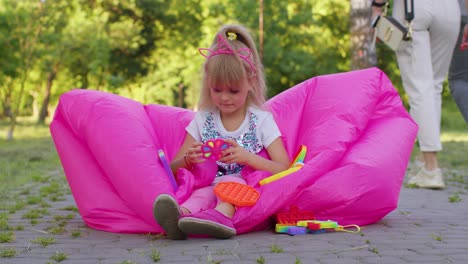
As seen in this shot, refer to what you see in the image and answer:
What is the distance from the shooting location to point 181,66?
31.7 meters

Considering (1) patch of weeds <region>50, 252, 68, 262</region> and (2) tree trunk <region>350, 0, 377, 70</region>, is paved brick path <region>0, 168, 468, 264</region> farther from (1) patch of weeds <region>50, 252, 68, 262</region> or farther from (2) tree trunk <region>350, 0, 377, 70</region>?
(2) tree trunk <region>350, 0, 377, 70</region>

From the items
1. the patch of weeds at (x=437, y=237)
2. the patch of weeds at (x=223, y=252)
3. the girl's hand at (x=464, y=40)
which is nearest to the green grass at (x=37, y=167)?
the girl's hand at (x=464, y=40)

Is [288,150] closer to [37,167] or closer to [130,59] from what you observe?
[37,167]

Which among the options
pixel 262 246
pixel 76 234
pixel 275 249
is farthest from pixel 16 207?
pixel 275 249

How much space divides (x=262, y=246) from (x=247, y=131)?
1.01m

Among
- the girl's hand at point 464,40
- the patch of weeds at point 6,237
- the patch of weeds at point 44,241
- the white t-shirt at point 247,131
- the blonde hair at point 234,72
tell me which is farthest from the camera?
the girl's hand at point 464,40

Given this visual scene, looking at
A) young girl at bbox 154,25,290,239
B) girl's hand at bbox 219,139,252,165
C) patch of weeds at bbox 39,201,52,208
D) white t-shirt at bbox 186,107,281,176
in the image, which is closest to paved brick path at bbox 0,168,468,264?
young girl at bbox 154,25,290,239

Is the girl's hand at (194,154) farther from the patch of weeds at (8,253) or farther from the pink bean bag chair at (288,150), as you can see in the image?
the patch of weeds at (8,253)

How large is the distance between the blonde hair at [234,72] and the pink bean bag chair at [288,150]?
1.10 feet

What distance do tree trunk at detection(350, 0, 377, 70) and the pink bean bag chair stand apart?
653 cm

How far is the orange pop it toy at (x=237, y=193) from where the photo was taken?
12.9 ft

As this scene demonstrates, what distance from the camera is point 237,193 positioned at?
13.1 feet

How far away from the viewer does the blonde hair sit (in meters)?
4.19

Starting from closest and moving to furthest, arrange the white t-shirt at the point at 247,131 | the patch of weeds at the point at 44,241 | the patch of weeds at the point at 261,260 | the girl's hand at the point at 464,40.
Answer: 1. the patch of weeds at the point at 261,260
2. the patch of weeds at the point at 44,241
3. the white t-shirt at the point at 247,131
4. the girl's hand at the point at 464,40
